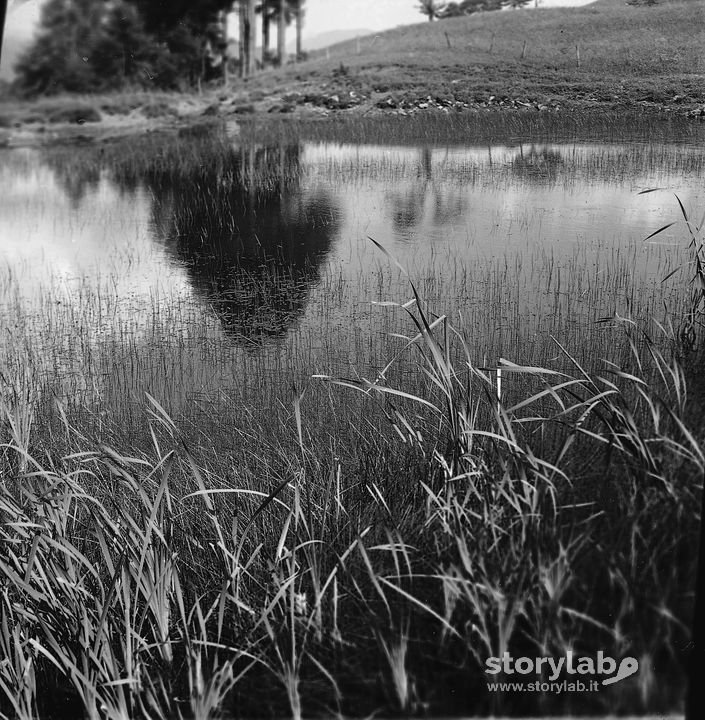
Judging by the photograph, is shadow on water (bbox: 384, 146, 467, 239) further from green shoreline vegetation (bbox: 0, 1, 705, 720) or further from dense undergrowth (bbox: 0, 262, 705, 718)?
dense undergrowth (bbox: 0, 262, 705, 718)

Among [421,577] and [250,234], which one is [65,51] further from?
[421,577]

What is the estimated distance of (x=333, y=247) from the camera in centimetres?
168

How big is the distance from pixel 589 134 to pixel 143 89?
108 centimetres

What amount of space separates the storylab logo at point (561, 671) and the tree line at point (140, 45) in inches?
52.0

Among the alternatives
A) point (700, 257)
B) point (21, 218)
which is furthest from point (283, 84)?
point (700, 257)

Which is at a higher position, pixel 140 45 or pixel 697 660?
pixel 140 45

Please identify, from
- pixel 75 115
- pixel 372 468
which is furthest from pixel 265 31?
pixel 372 468

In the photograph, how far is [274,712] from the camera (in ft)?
3.43

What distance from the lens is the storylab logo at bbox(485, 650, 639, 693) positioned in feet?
2.89

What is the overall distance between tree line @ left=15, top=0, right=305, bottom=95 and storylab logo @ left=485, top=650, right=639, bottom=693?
4.33 ft

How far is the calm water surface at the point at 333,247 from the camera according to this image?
1.44 meters

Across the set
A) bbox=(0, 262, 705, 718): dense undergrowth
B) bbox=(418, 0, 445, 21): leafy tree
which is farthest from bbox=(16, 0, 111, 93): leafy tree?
bbox=(0, 262, 705, 718): dense undergrowth

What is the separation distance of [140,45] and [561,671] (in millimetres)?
1618

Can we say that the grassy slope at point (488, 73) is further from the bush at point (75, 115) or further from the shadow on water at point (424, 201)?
the shadow on water at point (424, 201)
